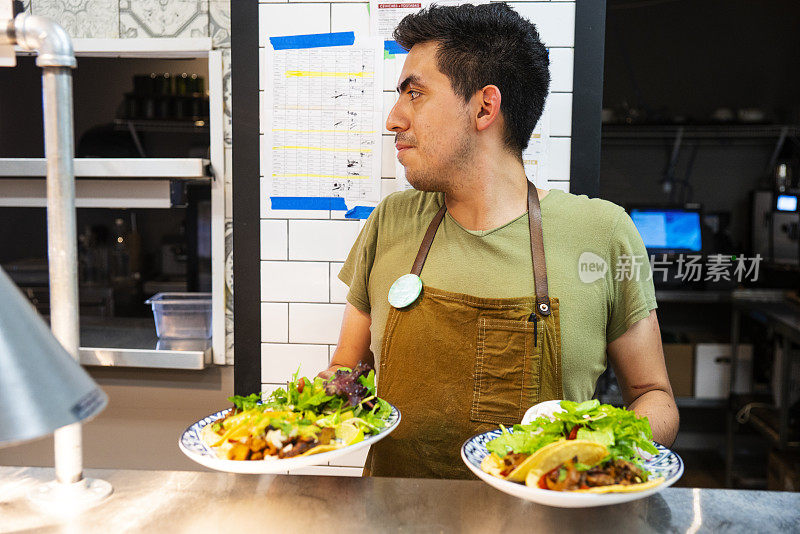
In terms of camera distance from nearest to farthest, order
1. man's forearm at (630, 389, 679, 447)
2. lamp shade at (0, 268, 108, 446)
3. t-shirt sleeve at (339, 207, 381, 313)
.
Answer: lamp shade at (0, 268, 108, 446) < man's forearm at (630, 389, 679, 447) < t-shirt sleeve at (339, 207, 381, 313)

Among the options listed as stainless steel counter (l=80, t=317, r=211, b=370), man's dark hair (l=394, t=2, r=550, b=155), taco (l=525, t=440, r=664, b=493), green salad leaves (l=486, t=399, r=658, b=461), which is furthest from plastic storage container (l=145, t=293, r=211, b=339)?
taco (l=525, t=440, r=664, b=493)

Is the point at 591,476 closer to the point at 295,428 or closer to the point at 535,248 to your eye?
the point at 295,428

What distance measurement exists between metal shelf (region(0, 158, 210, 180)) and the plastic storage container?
0.45 meters

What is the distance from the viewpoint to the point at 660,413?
4.73ft

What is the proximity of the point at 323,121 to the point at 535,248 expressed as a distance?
937 mm

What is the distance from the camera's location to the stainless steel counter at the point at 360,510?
3.39 feet

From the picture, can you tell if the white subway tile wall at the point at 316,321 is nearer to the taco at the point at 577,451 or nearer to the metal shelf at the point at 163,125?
the taco at the point at 577,451

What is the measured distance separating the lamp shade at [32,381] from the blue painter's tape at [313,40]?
5.78 feet

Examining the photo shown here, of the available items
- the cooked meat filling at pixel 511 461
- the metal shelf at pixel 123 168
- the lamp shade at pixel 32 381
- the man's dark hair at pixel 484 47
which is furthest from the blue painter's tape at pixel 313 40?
the lamp shade at pixel 32 381

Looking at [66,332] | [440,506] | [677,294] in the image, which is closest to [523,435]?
[440,506]

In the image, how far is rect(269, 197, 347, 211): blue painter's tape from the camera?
7.47 feet

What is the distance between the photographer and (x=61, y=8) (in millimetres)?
2355

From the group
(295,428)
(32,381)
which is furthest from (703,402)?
(32,381)

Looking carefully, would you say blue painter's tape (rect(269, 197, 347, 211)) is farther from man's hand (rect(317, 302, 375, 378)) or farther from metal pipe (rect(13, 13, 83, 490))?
metal pipe (rect(13, 13, 83, 490))
